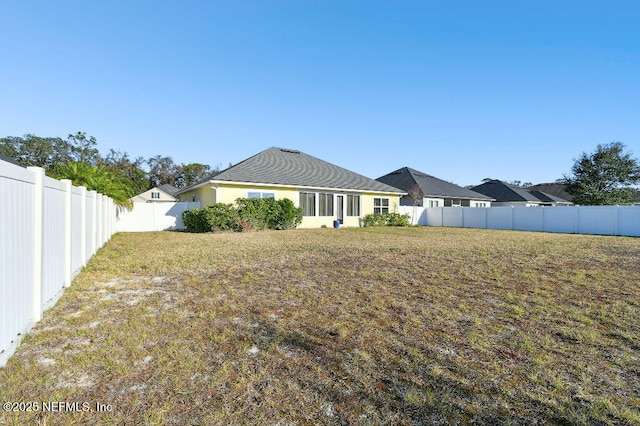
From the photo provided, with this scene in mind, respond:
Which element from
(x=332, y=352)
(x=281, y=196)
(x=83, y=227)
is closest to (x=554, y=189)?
(x=281, y=196)

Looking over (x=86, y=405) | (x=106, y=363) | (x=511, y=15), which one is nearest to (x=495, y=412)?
(x=86, y=405)

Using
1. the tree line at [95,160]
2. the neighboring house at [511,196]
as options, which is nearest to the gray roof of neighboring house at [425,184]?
→ the neighboring house at [511,196]

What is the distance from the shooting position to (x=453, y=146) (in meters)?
26.3

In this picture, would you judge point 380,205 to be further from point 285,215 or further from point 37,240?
point 37,240

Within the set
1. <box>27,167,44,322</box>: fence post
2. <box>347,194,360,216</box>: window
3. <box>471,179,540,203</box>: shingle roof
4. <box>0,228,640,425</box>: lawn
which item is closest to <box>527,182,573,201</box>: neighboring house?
<box>471,179,540,203</box>: shingle roof

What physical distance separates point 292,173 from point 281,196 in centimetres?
211

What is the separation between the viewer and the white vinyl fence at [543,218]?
17422 millimetres

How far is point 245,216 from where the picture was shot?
1591 cm

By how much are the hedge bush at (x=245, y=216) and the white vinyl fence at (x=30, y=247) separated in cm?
1010

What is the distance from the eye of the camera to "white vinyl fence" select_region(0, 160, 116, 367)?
259cm

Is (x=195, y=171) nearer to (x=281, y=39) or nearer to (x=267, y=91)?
(x=267, y=91)

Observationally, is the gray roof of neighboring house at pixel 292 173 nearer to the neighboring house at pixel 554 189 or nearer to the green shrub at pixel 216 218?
the green shrub at pixel 216 218

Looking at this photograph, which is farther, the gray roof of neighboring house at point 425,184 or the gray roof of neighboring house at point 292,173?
the gray roof of neighboring house at point 425,184

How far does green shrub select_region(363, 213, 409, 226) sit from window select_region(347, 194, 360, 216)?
79cm
